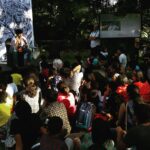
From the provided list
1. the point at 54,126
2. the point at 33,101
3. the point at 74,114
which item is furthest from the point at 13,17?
the point at 54,126

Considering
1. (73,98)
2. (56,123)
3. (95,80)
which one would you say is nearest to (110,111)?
(73,98)

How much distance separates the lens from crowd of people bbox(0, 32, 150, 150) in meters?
6.82

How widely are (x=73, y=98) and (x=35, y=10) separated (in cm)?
1912

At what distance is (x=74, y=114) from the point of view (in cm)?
999

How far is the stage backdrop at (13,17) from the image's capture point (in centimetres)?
1895

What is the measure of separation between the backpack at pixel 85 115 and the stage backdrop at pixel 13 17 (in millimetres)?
9755

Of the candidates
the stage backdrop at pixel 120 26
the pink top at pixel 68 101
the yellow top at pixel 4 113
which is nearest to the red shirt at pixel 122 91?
the pink top at pixel 68 101

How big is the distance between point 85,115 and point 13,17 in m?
10.3

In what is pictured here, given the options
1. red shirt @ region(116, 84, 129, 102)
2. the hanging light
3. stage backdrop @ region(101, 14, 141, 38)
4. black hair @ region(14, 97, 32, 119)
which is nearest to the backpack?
red shirt @ region(116, 84, 129, 102)

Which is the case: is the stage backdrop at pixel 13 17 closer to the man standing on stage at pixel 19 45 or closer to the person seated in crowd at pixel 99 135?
the man standing on stage at pixel 19 45

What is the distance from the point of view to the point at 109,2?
88.4 ft

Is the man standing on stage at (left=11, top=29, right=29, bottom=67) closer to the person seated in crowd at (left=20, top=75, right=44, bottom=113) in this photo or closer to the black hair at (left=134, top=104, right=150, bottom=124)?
the person seated in crowd at (left=20, top=75, right=44, bottom=113)

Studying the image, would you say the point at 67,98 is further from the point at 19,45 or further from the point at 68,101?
the point at 19,45

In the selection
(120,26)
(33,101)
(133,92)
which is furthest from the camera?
(120,26)
